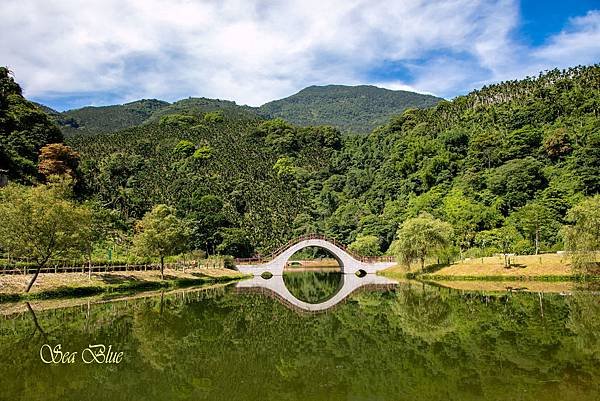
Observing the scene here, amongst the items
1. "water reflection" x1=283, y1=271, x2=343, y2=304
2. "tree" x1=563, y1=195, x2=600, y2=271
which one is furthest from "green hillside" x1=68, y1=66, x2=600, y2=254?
"water reflection" x1=283, y1=271, x2=343, y2=304

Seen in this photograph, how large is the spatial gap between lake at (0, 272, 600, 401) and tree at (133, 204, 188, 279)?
17868 mm

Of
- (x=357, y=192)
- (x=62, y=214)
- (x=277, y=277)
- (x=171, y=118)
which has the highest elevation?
(x=171, y=118)

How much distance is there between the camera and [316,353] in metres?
14.3

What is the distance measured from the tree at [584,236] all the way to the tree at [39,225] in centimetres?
3360

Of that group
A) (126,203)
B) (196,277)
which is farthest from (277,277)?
(126,203)

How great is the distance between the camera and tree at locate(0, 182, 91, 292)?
2917 cm

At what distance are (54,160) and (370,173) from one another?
197ft

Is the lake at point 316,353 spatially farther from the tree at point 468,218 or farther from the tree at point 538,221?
the tree at point 468,218

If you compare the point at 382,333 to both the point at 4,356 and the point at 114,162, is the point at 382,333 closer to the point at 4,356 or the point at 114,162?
the point at 4,356

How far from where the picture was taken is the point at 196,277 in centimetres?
4978

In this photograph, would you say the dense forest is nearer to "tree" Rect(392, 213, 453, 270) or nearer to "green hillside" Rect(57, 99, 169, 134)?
"tree" Rect(392, 213, 453, 270)

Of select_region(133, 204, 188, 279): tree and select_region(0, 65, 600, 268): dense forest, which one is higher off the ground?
select_region(0, 65, 600, 268): dense forest

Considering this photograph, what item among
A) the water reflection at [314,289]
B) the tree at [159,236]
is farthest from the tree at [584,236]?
the tree at [159,236]

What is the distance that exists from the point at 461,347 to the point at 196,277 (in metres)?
39.0
